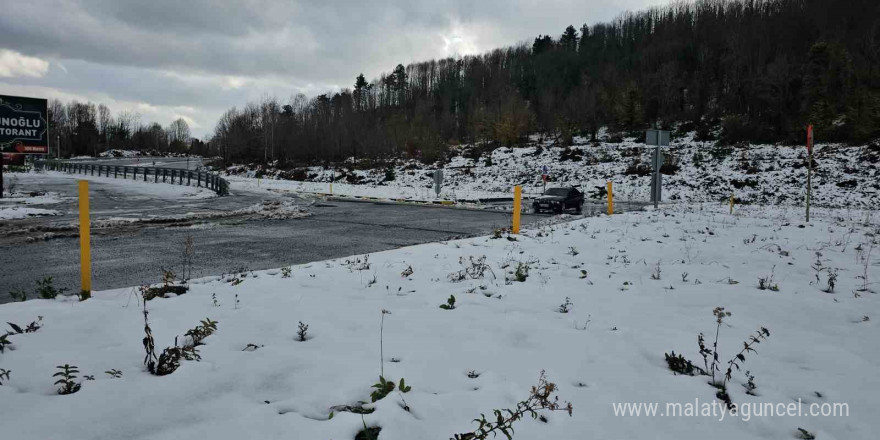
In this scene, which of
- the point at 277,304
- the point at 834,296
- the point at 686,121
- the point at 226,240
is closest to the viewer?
the point at 277,304

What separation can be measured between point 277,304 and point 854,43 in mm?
67011

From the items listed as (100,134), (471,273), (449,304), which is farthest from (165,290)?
(100,134)

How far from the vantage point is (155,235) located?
11.7 meters

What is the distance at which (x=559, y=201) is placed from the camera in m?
21.2

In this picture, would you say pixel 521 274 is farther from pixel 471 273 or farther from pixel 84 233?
pixel 84 233

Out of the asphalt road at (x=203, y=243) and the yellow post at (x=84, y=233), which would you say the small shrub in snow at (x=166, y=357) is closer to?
the yellow post at (x=84, y=233)

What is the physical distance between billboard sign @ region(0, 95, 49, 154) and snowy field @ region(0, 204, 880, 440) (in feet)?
85.3

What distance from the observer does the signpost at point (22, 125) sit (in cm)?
2369

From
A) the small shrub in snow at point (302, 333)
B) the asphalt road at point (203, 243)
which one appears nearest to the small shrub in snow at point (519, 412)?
the small shrub in snow at point (302, 333)

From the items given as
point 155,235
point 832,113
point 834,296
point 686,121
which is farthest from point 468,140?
point 834,296


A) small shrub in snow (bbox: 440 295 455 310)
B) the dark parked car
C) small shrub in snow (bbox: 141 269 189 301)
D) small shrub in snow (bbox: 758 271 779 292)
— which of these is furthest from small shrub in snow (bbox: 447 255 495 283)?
the dark parked car

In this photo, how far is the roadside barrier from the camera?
1286 inches

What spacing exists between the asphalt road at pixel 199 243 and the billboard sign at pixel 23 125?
10641mm

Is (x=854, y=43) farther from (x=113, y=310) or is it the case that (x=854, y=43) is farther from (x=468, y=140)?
(x=113, y=310)
